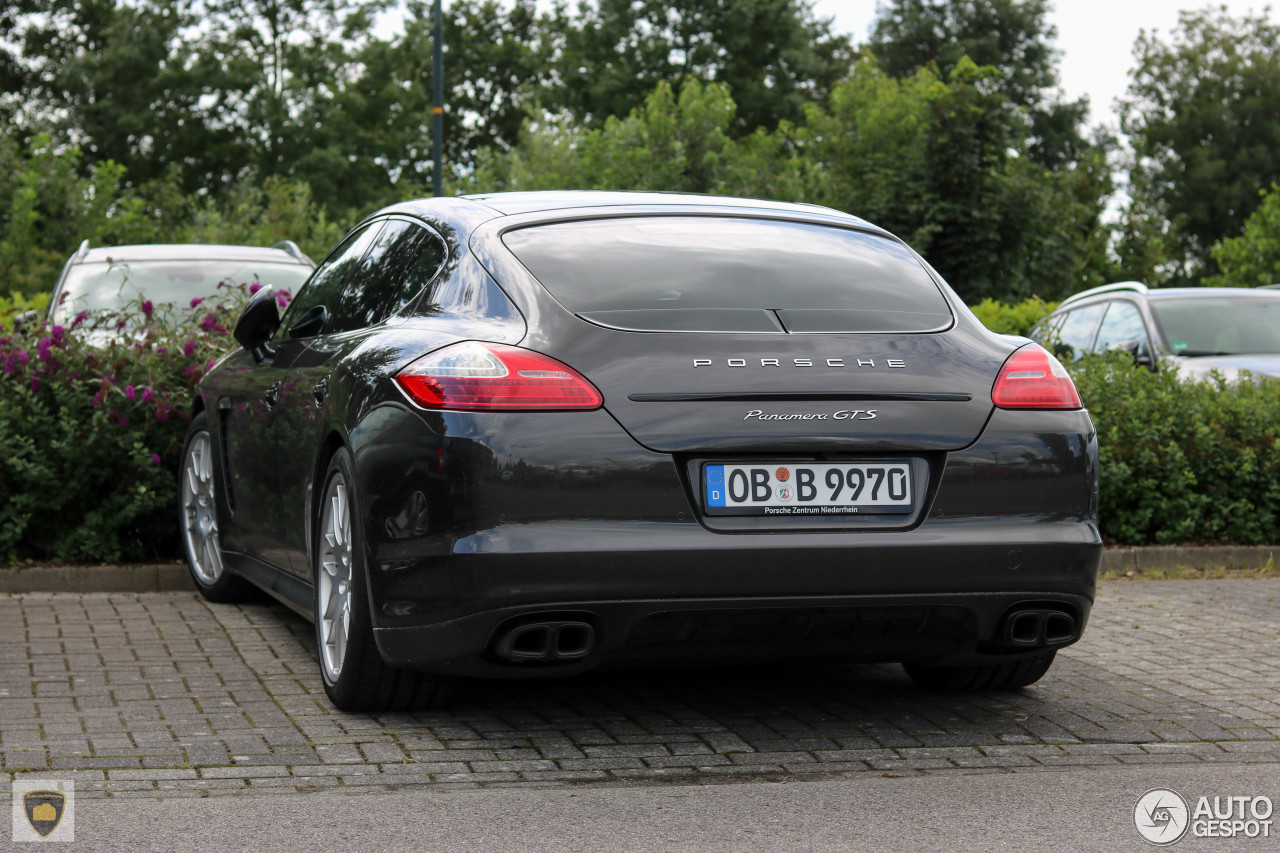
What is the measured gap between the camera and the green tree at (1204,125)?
6375 cm

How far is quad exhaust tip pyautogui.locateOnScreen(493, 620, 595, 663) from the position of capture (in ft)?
14.0

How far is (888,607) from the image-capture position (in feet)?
14.5

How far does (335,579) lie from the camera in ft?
16.7

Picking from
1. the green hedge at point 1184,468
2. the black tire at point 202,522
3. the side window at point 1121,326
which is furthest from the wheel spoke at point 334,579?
the side window at point 1121,326

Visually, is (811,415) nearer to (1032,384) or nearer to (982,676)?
(1032,384)

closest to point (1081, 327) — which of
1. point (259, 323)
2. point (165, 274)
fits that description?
point (165, 274)

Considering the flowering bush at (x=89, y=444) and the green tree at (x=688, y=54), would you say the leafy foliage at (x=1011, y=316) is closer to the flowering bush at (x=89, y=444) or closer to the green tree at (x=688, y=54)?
the flowering bush at (x=89, y=444)

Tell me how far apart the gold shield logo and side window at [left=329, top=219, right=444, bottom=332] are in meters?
1.81

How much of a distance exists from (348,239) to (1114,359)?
551cm

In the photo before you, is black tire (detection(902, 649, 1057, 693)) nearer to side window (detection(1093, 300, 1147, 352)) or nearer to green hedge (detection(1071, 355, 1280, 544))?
green hedge (detection(1071, 355, 1280, 544))

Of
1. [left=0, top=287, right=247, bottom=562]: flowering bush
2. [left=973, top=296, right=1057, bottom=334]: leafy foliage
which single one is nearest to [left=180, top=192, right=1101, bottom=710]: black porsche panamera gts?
[left=0, top=287, right=247, bottom=562]: flowering bush

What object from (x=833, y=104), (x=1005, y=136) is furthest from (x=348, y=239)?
(x=833, y=104)

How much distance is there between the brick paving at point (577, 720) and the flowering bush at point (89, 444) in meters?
1.33

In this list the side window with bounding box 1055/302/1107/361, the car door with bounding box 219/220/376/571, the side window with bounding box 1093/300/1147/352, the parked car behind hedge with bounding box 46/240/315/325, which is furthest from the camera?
the side window with bounding box 1055/302/1107/361
